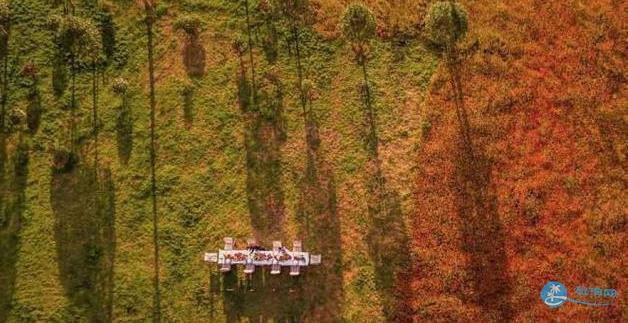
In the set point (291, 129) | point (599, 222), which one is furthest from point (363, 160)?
point (599, 222)

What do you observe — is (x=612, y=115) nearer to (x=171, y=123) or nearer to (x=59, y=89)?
(x=171, y=123)

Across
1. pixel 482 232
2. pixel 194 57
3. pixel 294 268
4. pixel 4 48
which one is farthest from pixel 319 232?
pixel 4 48

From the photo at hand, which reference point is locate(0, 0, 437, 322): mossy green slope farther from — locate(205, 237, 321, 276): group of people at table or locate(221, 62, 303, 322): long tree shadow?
locate(205, 237, 321, 276): group of people at table

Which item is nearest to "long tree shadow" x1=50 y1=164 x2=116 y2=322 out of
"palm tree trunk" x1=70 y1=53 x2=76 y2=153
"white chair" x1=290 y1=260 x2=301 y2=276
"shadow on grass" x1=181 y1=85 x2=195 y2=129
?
"palm tree trunk" x1=70 y1=53 x2=76 y2=153

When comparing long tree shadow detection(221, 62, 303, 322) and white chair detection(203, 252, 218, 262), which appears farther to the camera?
white chair detection(203, 252, 218, 262)

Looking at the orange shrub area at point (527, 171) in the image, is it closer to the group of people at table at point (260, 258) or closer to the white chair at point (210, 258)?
the group of people at table at point (260, 258)

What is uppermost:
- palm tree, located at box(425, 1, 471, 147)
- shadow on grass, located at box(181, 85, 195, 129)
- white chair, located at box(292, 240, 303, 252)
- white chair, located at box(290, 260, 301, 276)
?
palm tree, located at box(425, 1, 471, 147)

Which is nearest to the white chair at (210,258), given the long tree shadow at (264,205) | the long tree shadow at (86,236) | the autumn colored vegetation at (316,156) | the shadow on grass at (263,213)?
the autumn colored vegetation at (316,156)
